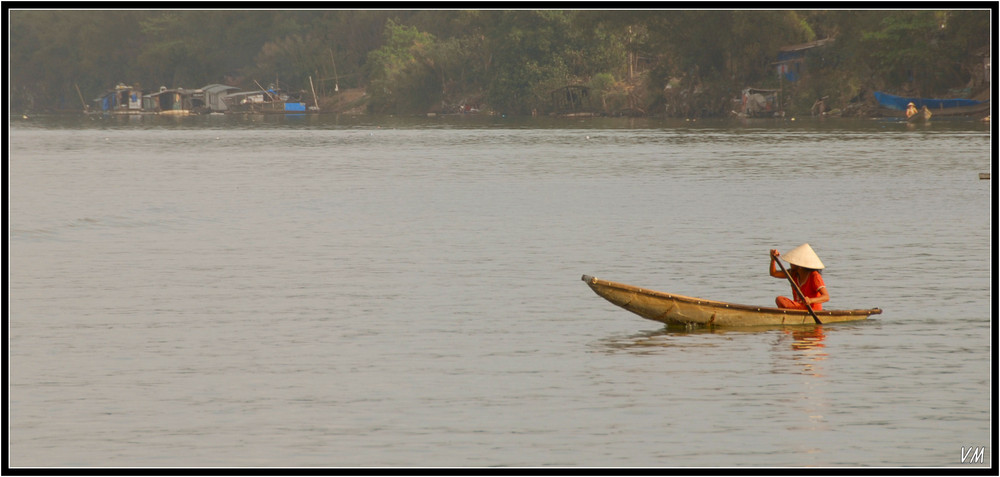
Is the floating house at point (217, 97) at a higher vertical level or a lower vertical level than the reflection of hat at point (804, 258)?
higher

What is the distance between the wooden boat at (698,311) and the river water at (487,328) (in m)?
0.19

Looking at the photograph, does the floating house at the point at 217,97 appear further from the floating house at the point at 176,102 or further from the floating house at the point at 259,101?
the floating house at the point at 176,102

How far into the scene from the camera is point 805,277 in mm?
17672

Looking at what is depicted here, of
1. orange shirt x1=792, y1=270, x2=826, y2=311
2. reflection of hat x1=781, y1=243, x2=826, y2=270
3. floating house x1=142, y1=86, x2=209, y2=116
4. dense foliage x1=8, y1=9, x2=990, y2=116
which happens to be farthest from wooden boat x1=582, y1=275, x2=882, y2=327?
floating house x1=142, y1=86, x2=209, y2=116

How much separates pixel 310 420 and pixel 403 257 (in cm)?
1258

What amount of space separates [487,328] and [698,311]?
8.19 ft

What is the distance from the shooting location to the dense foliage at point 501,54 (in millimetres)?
83812

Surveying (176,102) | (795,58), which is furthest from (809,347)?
(176,102)

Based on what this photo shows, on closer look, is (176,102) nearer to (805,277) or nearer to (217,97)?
(217,97)

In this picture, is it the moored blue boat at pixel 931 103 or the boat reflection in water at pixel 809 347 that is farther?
the moored blue boat at pixel 931 103

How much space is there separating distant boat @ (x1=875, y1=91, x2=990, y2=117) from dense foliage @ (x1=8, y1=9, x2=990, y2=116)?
1.16m

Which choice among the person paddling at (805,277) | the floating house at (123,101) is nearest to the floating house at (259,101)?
the floating house at (123,101)

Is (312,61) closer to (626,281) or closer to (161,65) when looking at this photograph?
(161,65)

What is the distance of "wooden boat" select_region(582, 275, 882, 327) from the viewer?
1703 cm
